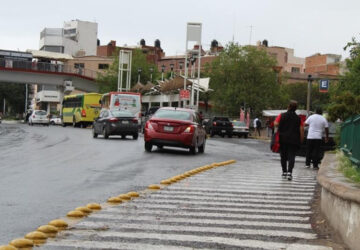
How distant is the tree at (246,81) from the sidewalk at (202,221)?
2187 inches

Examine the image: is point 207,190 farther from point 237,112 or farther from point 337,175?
point 237,112

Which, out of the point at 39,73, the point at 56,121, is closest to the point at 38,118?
the point at 39,73

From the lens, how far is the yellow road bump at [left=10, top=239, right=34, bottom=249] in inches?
249

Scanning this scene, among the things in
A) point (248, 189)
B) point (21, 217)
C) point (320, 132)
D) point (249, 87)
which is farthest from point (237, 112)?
point (21, 217)

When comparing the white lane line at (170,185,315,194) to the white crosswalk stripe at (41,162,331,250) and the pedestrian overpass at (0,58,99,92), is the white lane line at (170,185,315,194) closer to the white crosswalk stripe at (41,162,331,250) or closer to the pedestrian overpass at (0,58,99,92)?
the white crosswalk stripe at (41,162,331,250)

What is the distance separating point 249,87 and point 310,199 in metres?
57.9

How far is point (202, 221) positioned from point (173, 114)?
15654mm

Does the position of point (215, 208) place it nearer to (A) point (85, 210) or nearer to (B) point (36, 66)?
(A) point (85, 210)

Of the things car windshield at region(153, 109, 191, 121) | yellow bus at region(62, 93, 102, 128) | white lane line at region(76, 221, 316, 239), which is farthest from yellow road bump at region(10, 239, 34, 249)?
yellow bus at region(62, 93, 102, 128)

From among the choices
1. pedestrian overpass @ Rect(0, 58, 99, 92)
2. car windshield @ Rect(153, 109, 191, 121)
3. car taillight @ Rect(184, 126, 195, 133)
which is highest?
pedestrian overpass @ Rect(0, 58, 99, 92)

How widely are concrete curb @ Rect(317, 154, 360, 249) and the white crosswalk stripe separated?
0.94 feet

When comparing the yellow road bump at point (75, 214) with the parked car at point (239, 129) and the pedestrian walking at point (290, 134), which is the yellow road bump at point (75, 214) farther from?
the parked car at point (239, 129)

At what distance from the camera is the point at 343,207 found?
7305 mm

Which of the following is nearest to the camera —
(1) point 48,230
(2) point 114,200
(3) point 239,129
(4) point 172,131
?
(1) point 48,230
